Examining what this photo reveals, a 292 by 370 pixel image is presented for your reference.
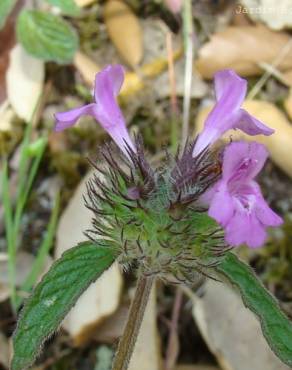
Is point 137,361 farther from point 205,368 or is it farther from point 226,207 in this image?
point 226,207

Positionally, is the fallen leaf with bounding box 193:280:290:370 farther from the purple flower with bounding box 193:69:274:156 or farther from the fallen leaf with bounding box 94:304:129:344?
the purple flower with bounding box 193:69:274:156

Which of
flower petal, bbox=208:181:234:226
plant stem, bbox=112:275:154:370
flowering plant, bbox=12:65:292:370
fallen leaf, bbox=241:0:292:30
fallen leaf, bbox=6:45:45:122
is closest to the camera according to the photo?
flower petal, bbox=208:181:234:226

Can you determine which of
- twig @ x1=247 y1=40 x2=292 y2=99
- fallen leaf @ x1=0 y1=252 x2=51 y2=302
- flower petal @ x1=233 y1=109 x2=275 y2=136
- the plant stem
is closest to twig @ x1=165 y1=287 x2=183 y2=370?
fallen leaf @ x1=0 y1=252 x2=51 y2=302

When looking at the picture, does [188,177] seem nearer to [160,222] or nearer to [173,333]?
[160,222]

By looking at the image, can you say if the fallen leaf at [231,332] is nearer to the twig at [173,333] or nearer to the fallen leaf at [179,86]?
the twig at [173,333]

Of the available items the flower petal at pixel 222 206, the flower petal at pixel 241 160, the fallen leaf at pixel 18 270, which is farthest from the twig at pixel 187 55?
the flower petal at pixel 222 206

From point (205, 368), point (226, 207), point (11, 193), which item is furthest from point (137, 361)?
point (226, 207)
